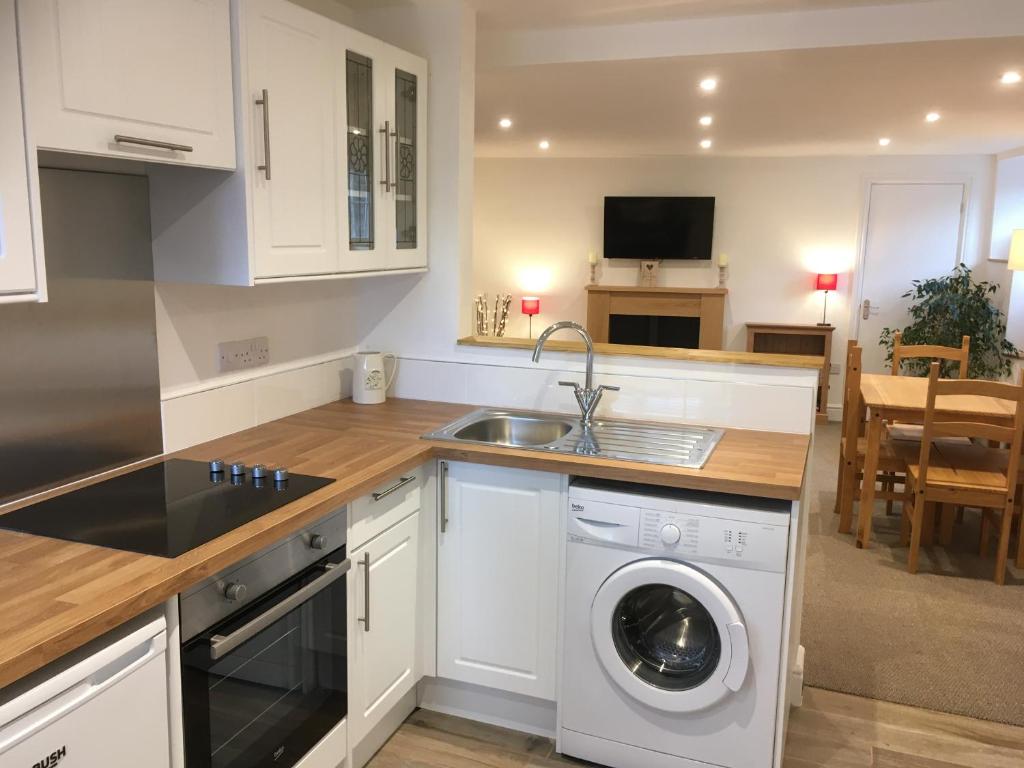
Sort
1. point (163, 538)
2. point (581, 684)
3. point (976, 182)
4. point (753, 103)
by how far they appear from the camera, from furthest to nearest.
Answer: point (976, 182)
point (753, 103)
point (581, 684)
point (163, 538)

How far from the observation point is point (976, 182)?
6910 mm

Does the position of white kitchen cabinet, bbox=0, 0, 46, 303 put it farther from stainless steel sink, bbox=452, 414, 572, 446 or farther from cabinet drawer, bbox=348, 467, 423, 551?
stainless steel sink, bbox=452, 414, 572, 446

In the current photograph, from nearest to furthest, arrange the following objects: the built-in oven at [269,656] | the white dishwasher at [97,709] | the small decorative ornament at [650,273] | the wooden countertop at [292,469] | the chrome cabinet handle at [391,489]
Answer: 1. the white dishwasher at [97,709]
2. the wooden countertop at [292,469]
3. the built-in oven at [269,656]
4. the chrome cabinet handle at [391,489]
5. the small decorative ornament at [650,273]

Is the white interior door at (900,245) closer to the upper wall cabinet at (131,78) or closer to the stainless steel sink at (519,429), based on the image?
the stainless steel sink at (519,429)

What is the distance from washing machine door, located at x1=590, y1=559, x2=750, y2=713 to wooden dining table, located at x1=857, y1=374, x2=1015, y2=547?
2050 mm

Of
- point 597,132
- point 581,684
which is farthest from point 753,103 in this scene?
point 581,684

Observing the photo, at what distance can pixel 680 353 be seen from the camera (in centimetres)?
280

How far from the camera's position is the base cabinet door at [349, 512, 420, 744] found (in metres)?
2.17

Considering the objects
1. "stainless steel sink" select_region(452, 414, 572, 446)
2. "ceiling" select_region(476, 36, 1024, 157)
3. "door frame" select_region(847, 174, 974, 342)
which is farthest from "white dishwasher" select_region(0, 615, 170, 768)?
"door frame" select_region(847, 174, 974, 342)

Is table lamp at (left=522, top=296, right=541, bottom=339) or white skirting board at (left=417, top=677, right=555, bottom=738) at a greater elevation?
table lamp at (left=522, top=296, right=541, bottom=339)

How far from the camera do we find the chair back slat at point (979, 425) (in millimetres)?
3490

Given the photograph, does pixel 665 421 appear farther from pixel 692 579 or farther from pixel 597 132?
pixel 597 132

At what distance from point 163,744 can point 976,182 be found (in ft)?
24.2

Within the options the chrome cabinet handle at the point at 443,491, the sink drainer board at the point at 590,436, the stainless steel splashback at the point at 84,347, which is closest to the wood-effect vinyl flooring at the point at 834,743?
the chrome cabinet handle at the point at 443,491
